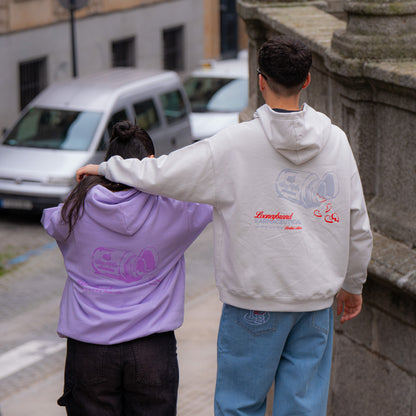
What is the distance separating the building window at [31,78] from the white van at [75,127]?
535 cm

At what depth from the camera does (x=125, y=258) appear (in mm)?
3166

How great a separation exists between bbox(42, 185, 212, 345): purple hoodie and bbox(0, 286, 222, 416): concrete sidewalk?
7.92 feet

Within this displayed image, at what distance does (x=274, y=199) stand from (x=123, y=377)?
2.90 feet

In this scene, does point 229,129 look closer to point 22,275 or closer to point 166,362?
point 166,362

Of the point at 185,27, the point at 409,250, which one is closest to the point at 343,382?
the point at 409,250

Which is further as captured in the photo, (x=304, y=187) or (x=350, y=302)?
(x=350, y=302)

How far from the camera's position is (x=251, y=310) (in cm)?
308

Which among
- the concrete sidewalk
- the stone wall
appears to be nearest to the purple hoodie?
the stone wall

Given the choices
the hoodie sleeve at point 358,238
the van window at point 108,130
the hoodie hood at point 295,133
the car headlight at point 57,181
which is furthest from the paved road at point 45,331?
the hoodie hood at point 295,133

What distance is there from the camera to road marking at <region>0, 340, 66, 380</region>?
6.88 meters

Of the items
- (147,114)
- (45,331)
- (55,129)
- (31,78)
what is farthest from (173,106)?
(45,331)

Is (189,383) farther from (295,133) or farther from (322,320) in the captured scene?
(295,133)

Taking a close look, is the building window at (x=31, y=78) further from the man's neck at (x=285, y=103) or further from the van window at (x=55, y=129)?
the man's neck at (x=285, y=103)

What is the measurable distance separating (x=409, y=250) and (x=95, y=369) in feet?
4.75
